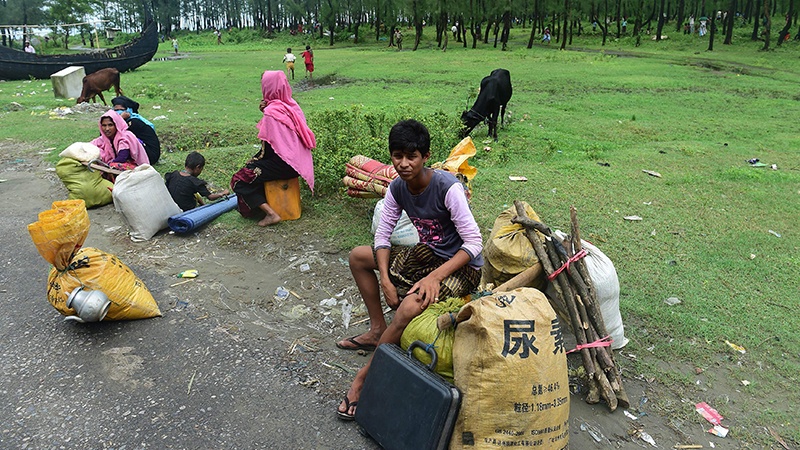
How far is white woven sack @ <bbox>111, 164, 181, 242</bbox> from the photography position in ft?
16.8

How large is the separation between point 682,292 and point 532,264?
170 centimetres

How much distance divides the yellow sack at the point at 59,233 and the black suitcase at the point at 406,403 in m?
2.30

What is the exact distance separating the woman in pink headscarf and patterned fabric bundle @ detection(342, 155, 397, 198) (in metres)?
0.50

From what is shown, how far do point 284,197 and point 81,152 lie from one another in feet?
8.61

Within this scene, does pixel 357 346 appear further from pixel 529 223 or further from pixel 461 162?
pixel 461 162

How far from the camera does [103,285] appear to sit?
3600 mm

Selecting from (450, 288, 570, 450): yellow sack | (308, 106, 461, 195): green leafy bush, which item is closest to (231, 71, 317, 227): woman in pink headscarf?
(308, 106, 461, 195): green leafy bush

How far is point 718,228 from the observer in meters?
5.37

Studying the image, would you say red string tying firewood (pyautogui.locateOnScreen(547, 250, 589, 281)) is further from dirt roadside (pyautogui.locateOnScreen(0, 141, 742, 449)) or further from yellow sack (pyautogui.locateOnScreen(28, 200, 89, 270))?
yellow sack (pyautogui.locateOnScreen(28, 200, 89, 270))

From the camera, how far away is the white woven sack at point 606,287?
320cm

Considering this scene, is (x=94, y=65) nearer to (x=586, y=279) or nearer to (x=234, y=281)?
(x=234, y=281)

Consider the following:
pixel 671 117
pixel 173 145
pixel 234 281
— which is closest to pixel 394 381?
pixel 234 281

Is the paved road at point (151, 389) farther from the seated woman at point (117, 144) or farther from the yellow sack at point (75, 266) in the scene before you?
the seated woman at point (117, 144)

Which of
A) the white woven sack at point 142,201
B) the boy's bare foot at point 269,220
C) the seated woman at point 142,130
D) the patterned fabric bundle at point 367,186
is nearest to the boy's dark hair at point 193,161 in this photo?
the white woven sack at point 142,201
